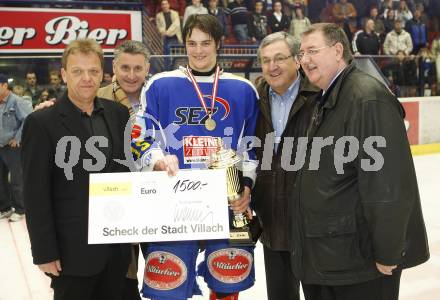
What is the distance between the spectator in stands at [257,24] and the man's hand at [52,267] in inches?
330

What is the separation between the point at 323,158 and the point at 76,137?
3.10ft

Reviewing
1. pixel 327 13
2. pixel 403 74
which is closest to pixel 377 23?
pixel 327 13

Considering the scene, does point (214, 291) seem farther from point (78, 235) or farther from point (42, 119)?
point (42, 119)

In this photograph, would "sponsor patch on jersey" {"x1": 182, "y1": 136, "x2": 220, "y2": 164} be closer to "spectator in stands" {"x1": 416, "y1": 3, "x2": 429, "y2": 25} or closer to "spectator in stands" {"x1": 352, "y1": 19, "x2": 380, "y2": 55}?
"spectator in stands" {"x1": 352, "y1": 19, "x2": 380, "y2": 55}

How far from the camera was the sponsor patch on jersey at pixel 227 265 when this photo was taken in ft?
6.90

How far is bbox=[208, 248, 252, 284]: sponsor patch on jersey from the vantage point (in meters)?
2.10

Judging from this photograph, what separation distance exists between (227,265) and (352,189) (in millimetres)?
758

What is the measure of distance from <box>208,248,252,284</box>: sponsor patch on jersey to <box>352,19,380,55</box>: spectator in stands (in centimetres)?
875

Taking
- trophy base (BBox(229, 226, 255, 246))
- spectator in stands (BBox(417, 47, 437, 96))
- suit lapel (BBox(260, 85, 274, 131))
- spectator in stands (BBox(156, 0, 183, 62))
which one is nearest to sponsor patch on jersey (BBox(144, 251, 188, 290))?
trophy base (BBox(229, 226, 255, 246))

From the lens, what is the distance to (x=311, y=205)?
1689 mm

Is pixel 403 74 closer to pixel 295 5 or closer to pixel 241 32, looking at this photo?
pixel 295 5

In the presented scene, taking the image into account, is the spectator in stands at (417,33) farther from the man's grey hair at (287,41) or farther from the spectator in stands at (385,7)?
the man's grey hair at (287,41)

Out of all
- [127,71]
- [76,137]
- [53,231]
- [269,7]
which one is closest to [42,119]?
[76,137]

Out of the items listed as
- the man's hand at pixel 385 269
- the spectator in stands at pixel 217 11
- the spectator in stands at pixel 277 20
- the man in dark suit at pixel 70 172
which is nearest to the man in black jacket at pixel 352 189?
the man's hand at pixel 385 269
